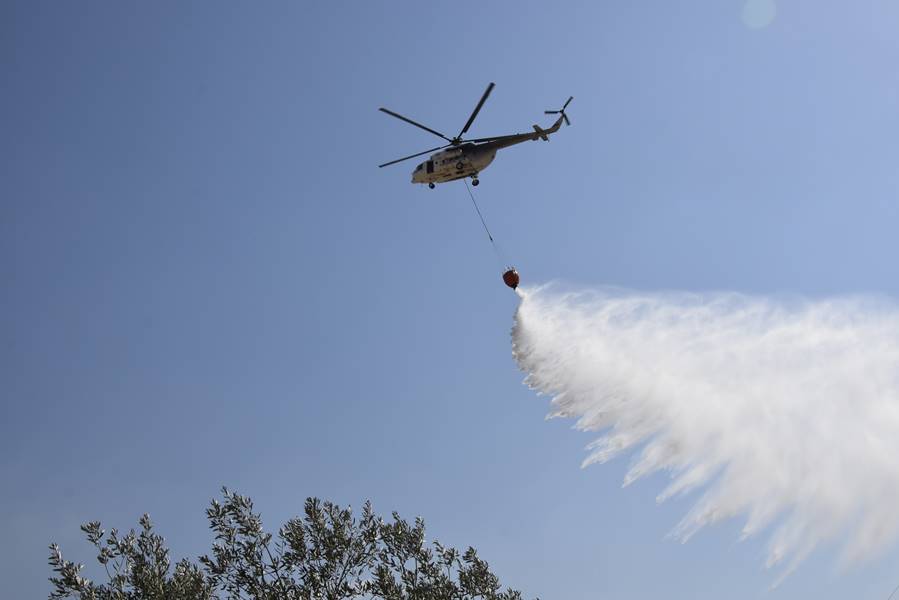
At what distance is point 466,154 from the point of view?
50.7m

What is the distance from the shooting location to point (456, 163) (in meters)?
51.0

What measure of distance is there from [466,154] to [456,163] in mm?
806

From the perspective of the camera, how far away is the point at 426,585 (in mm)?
33000

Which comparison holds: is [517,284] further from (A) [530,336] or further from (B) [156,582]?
(B) [156,582]

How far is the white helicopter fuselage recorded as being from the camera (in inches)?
1976

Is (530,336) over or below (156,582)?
over

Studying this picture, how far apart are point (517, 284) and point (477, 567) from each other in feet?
56.7

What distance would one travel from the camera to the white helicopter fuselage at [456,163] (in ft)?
Result: 165

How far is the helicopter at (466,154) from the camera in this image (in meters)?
49.0

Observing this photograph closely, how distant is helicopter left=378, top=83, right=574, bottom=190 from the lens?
161ft

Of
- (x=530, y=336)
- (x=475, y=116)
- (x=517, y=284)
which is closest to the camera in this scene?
(x=517, y=284)

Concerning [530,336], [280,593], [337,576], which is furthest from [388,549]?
[530,336]

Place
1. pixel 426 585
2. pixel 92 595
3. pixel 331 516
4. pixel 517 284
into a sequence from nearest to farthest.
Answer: pixel 92 595 < pixel 426 585 < pixel 331 516 < pixel 517 284

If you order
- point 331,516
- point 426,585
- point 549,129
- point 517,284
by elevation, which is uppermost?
point 549,129
